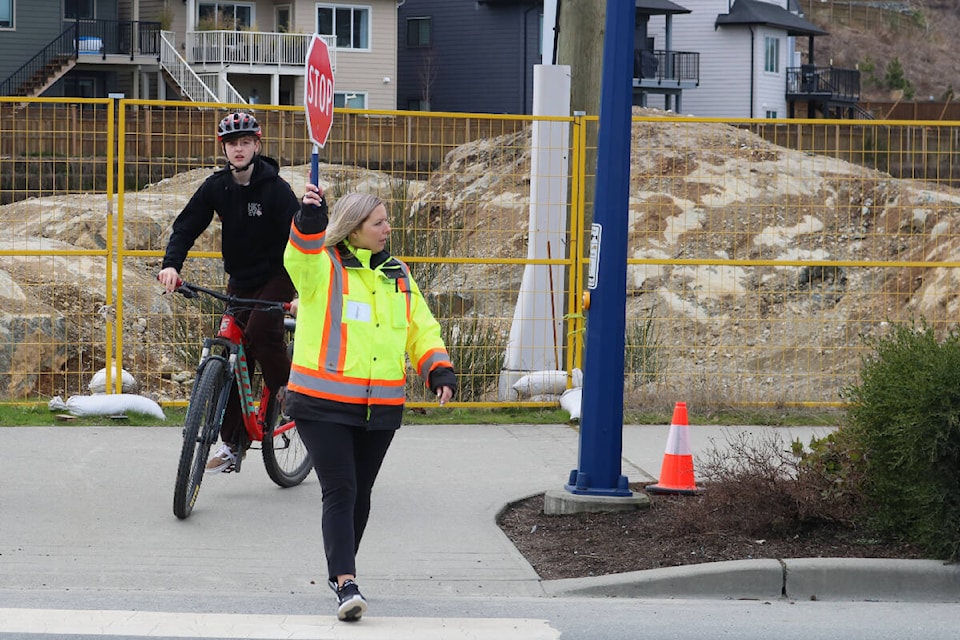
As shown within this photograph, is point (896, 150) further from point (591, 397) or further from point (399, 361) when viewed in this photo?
point (399, 361)

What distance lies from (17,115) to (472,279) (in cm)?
504

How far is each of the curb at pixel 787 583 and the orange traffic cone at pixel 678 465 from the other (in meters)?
1.52

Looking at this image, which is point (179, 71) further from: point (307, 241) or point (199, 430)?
point (307, 241)

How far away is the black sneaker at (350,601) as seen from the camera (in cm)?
570

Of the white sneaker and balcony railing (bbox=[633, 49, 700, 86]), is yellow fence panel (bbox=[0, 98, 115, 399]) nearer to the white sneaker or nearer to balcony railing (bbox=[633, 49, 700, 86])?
the white sneaker

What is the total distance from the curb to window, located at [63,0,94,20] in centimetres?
4022

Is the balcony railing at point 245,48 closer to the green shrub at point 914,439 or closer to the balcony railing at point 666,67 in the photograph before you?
the balcony railing at point 666,67

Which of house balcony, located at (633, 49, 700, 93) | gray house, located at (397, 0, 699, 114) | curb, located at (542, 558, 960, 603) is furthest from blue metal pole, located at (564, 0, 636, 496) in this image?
house balcony, located at (633, 49, 700, 93)

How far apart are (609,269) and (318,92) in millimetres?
1927

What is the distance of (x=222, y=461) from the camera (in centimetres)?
766

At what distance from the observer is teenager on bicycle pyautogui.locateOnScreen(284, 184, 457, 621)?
5.72m

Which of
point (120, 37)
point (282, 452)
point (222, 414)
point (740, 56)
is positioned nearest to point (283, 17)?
point (120, 37)

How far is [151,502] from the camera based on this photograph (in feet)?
25.5

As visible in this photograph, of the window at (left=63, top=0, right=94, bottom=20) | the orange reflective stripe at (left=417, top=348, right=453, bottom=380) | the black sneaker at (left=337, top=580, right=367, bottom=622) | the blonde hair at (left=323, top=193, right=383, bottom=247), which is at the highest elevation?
the window at (left=63, top=0, right=94, bottom=20)
